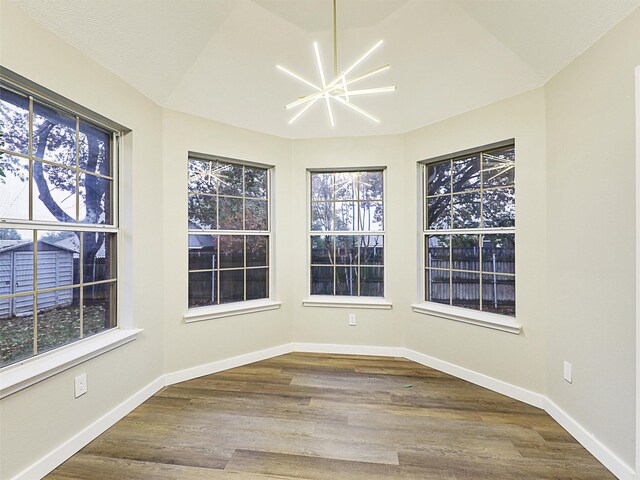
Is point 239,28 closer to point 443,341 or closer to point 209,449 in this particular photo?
point 209,449

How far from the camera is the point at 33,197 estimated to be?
5.93 feet

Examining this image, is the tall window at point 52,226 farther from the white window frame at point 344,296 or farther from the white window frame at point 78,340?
the white window frame at point 344,296

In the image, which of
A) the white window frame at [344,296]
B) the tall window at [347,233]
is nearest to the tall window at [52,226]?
the white window frame at [344,296]

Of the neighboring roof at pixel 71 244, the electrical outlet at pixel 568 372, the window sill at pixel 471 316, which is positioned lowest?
the electrical outlet at pixel 568 372

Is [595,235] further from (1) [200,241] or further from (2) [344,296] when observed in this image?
(1) [200,241]

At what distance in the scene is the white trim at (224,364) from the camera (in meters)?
2.81

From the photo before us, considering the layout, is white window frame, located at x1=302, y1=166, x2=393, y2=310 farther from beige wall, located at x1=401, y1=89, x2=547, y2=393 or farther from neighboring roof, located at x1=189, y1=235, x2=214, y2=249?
neighboring roof, located at x1=189, y1=235, x2=214, y2=249

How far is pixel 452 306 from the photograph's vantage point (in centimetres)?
310

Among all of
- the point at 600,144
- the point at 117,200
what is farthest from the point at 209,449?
the point at 600,144

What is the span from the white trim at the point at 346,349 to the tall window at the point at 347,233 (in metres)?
0.57

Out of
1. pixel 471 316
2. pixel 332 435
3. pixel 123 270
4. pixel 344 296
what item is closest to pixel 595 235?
pixel 471 316

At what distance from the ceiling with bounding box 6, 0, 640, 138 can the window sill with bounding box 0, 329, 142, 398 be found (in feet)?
6.09

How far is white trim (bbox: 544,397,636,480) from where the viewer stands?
1.69 meters

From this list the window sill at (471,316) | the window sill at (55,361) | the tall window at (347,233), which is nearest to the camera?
the window sill at (55,361)
